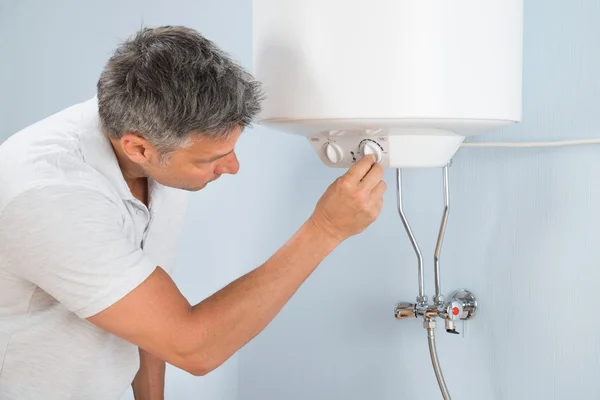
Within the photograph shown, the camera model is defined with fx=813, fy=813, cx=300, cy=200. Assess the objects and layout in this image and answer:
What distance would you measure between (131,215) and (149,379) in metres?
0.48

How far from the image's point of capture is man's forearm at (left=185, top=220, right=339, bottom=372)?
44.3 inches

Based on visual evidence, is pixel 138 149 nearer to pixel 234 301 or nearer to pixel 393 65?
pixel 234 301

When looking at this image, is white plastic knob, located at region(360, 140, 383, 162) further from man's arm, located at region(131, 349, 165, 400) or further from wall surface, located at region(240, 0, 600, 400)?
man's arm, located at region(131, 349, 165, 400)

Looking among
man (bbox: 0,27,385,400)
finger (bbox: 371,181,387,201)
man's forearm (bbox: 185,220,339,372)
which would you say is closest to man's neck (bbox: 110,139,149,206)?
man (bbox: 0,27,385,400)

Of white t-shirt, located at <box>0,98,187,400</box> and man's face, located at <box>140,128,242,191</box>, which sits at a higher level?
man's face, located at <box>140,128,242,191</box>

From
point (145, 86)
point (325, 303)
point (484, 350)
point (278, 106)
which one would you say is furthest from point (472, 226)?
point (145, 86)

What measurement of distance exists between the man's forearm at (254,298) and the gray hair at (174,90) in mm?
196

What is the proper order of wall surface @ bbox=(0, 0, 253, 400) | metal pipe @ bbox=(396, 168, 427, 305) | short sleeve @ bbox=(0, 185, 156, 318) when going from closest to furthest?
short sleeve @ bbox=(0, 185, 156, 318) < metal pipe @ bbox=(396, 168, 427, 305) < wall surface @ bbox=(0, 0, 253, 400)

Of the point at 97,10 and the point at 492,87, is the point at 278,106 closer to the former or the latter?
the point at 492,87

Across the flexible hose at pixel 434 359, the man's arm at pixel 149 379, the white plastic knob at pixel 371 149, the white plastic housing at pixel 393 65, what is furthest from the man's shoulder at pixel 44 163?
the flexible hose at pixel 434 359

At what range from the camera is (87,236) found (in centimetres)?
106

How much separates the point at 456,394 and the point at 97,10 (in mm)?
1198

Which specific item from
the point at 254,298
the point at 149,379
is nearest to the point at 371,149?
the point at 254,298

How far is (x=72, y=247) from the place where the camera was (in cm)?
106
